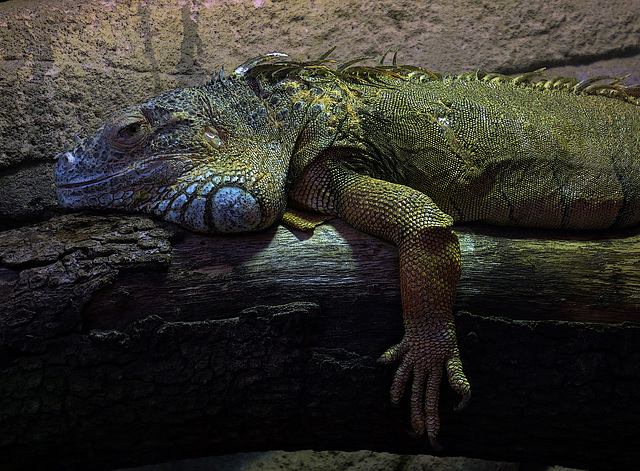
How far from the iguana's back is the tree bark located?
0.40 metres

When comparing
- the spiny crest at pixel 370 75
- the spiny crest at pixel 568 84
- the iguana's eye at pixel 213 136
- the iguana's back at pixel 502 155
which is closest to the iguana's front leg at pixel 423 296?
the iguana's back at pixel 502 155

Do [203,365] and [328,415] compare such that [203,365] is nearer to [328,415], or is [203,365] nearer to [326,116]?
[328,415]

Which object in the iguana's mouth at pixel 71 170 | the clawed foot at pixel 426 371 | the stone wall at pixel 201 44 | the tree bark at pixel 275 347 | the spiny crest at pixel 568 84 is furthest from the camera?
the stone wall at pixel 201 44

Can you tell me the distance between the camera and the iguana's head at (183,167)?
266cm

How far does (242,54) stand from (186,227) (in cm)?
246

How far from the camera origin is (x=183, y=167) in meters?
2.74

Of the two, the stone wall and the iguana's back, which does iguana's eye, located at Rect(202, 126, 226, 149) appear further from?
the stone wall

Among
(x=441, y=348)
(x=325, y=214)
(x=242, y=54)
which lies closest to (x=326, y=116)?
(x=325, y=214)

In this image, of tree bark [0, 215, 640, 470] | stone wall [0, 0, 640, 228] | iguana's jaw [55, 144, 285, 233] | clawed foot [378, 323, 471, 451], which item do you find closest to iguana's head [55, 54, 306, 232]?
iguana's jaw [55, 144, 285, 233]

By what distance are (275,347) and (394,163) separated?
1.36 metres

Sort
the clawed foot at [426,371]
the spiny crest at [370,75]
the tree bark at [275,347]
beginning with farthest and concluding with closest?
the spiny crest at [370,75], the clawed foot at [426,371], the tree bark at [275,347]

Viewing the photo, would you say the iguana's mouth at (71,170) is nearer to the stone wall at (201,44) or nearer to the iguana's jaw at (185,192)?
the iguana's jaw at (185,192)

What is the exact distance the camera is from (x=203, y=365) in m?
2.46

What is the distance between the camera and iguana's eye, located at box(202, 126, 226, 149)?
2.85m
